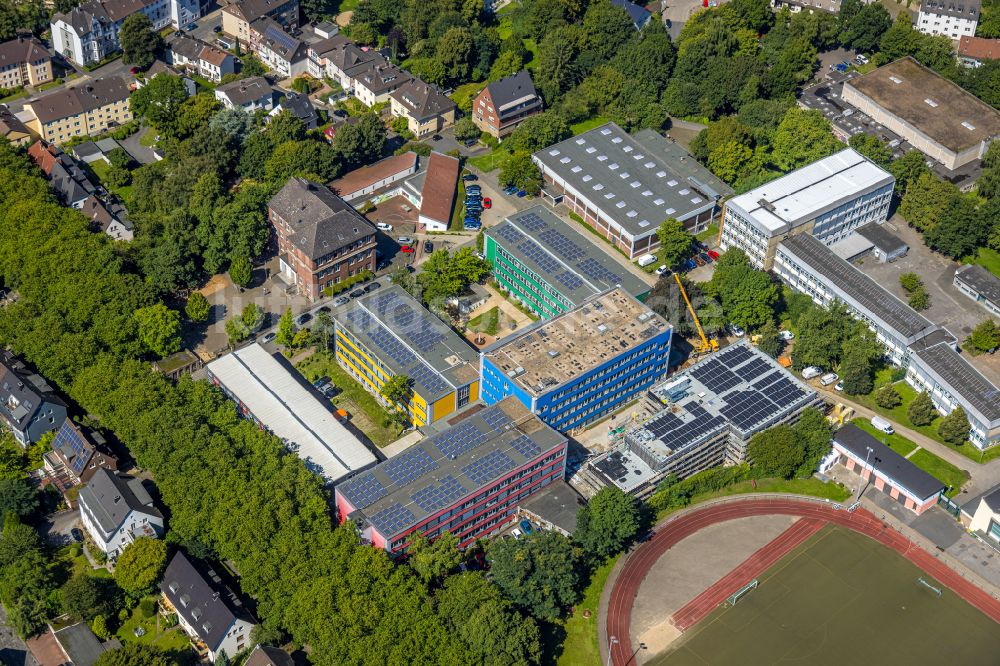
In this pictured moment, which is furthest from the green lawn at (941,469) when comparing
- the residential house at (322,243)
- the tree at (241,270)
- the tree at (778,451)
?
the tree at (241,270)

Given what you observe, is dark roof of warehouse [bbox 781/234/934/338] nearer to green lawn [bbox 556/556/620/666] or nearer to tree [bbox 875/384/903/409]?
tree [bbox 875/384/903/409]

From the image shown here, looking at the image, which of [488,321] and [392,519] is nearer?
[392,519]

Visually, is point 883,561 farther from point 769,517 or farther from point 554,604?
point 554,604

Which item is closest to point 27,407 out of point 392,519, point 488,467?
point 392,519

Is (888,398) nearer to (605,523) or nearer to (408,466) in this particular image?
(605,523)

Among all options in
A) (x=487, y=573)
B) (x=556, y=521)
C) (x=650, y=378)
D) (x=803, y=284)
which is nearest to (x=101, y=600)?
(x=487, y=573)

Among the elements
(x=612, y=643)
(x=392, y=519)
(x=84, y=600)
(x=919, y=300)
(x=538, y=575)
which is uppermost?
(x=919, y=300)
